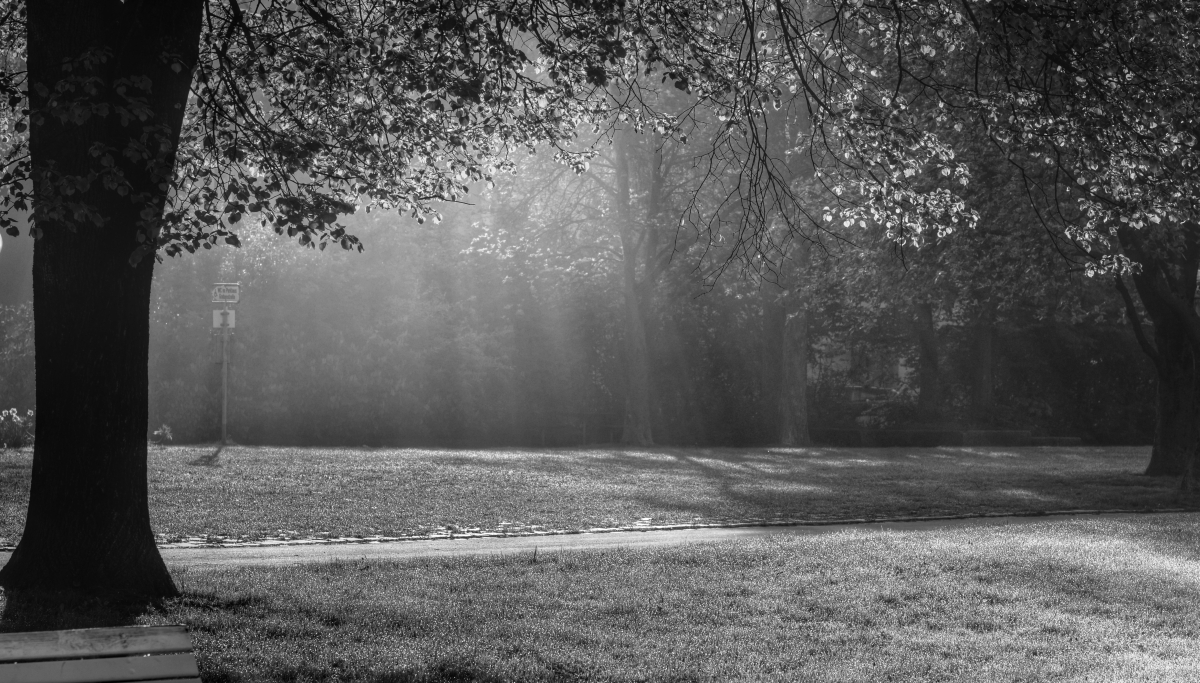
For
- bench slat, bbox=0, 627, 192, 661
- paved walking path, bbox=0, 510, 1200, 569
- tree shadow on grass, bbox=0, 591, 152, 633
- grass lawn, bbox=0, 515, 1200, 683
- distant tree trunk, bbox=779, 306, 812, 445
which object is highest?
distant tree trunk, bbox=779, 306, 812, 445

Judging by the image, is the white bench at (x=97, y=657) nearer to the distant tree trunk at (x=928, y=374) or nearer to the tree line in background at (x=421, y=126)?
the tree line in background at (x=421, y=126)

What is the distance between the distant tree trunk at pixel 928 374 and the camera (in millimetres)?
40250

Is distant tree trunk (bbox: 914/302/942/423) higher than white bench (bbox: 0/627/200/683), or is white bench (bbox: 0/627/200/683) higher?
distant tree trunk (bbox: 914/302/942/423)

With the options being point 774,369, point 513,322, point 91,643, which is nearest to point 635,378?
point 513,322

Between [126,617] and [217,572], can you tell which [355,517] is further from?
[126,617]

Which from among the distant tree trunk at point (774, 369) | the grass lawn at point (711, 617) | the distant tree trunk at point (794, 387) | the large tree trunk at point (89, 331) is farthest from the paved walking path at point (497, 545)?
the distant tree trunk at point (774, 369)

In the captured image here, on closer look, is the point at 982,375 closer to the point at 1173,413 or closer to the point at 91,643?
the point at 1173,413

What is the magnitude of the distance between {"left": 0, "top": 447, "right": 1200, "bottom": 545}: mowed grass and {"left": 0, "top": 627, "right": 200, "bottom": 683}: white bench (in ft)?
29.5

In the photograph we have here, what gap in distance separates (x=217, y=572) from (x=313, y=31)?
15.1 feet

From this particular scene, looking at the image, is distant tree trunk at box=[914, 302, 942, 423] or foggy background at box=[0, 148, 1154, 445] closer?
foggy background at box=[0, 148, 1154, 445]

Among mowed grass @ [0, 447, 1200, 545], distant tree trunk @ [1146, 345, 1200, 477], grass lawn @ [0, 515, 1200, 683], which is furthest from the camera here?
distant tree trunk @ [1146, 345, 1200, 477]

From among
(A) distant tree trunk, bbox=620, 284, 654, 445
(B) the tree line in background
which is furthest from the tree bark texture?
(A) distant tree trunk, bbox=620, 284, 654, 445

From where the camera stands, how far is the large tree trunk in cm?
786

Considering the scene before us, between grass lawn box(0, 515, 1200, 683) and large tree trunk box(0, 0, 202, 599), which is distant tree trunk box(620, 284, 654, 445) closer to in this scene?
grass lawn box(0, 515, 1200, 683)
